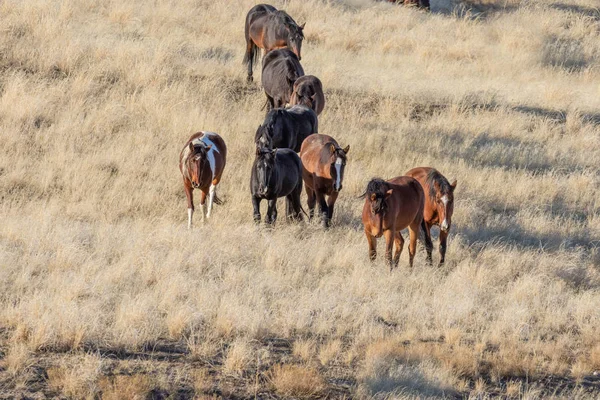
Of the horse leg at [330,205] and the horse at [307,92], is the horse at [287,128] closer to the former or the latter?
the horse at [307,92]

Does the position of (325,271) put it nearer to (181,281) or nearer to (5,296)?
(181,281)

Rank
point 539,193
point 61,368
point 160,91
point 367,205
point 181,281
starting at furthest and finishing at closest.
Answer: point 160,91
point 539,193
point 367,205
point 181,281
point 61,368

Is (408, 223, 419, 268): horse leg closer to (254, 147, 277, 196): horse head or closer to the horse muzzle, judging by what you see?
the horse muzzle

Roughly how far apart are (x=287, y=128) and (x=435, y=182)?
122 inches

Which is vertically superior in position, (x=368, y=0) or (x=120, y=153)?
(x=368, y=0)

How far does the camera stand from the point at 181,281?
9672 millimetres

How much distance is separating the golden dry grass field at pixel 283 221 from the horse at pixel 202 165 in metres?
0.46

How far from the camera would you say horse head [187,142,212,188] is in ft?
38.7

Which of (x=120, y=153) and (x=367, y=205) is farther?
(x=120, y=153)

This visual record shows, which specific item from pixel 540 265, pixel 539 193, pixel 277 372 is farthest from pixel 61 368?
pixel 539 193

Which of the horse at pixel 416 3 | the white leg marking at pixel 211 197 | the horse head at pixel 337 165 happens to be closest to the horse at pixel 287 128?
the white leg marking at pixel 211 197

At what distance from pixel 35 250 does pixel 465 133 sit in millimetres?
9787

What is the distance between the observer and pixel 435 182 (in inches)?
452

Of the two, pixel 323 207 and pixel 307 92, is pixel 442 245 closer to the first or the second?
pixel 323 207
